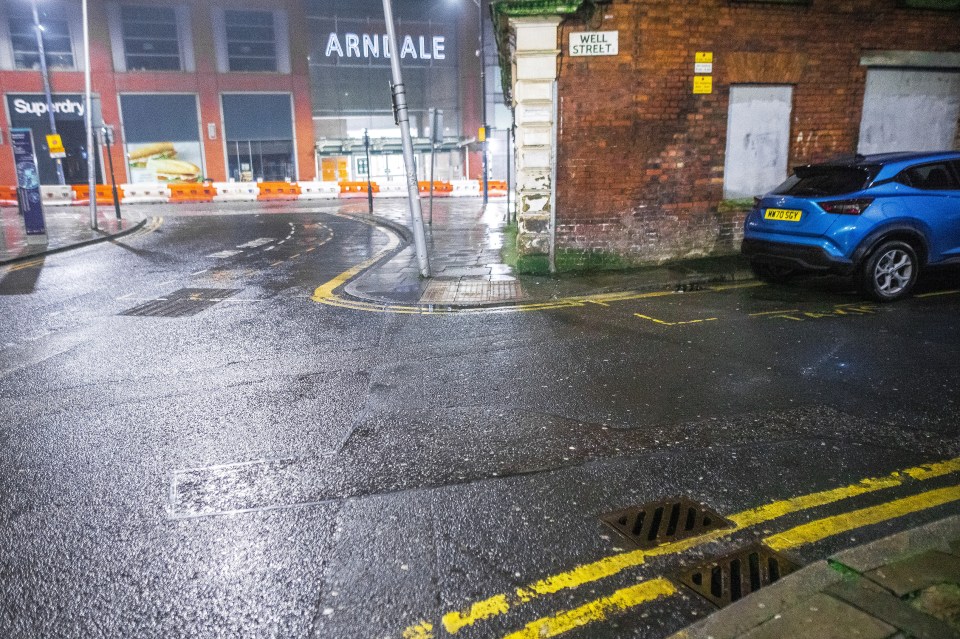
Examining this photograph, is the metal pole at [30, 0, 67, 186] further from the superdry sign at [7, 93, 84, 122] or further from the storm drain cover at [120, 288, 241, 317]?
the storm drain cover at [120, 288, 241, 317]

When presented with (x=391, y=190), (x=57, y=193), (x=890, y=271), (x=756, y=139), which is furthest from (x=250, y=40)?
(x=890, y=271)

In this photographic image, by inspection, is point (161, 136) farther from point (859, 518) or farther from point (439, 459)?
point (859, 518)

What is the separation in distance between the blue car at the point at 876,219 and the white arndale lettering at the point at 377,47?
35048mm

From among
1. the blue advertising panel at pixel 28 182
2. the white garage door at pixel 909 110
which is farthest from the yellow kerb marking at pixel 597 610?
the blue advertising panel at pixel 28 182

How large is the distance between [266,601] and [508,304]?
Answer: 595 centimetres

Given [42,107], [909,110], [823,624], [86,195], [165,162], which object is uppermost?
[42,107]

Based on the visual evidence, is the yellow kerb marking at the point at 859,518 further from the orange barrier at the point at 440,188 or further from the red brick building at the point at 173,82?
the red brick building at the point at 173,82

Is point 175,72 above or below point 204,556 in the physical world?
above

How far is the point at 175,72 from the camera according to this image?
35531mm

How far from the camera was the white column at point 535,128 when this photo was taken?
367 inches

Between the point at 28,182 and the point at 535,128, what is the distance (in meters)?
13.2

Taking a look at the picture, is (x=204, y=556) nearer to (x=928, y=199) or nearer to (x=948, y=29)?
(x=928, y=199)

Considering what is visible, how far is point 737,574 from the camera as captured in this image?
2.68m

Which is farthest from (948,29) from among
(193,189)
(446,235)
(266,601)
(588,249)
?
(193,189)
